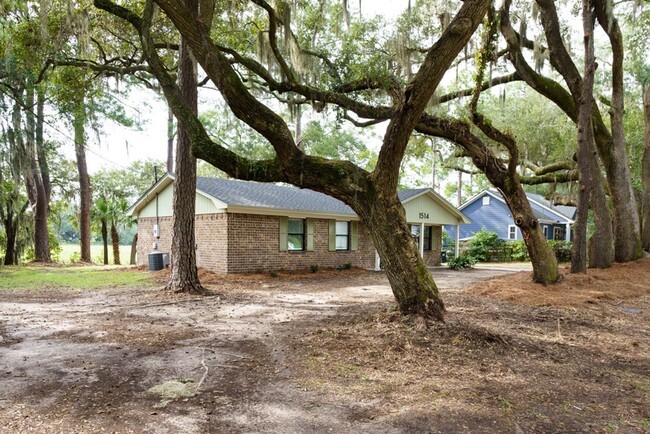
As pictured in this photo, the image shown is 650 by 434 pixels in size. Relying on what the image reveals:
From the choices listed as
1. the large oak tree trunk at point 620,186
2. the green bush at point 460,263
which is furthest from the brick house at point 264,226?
the large oak tree trunk at point 620,186

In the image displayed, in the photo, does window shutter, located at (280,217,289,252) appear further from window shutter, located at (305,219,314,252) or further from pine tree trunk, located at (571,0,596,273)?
pine tree trunk, located at (571,0,596,273)

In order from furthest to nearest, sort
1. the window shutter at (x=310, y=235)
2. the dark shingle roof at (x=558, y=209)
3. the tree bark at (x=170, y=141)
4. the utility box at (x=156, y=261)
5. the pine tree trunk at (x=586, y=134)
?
the dark shingle roof at (x=558, y=209)
the tree bark at (x=170, y=141)
the window shutter at (x=310, y=235)
the utility box at (x=156, y=261)
the pine tree trunk at (x=586, y=134)

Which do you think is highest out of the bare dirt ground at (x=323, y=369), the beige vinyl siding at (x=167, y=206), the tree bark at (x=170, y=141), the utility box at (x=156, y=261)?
the tree bark at (x=170, y=141)

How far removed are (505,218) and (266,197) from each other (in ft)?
70.2

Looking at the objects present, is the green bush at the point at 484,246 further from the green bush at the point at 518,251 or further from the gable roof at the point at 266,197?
the gable roof at the point at 266,197

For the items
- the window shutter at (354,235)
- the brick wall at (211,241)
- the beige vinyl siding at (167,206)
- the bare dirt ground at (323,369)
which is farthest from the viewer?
the window shutter at (354,235)

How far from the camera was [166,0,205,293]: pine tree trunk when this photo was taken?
403 inches

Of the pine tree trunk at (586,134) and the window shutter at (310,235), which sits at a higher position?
the pine tree trunk at (586,134)

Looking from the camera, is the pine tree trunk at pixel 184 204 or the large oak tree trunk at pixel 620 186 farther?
the large oak tree trunk at pixel 620 186

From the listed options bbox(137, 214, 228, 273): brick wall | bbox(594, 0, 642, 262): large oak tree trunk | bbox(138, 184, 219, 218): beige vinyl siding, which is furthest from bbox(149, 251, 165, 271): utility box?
bbox(594, 0, 642, 262): large oak tree trunk

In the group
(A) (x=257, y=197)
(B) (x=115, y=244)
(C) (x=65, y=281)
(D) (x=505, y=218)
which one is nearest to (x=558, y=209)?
(D) (x=505, y=218)

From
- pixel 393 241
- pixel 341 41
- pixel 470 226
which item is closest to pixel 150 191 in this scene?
pixel 341 41

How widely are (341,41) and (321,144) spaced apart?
2116cm

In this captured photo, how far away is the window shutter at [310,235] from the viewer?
16766 millimetres
